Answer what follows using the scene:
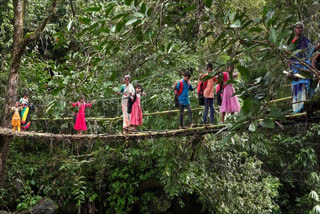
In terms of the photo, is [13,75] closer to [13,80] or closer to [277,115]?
[13,80]

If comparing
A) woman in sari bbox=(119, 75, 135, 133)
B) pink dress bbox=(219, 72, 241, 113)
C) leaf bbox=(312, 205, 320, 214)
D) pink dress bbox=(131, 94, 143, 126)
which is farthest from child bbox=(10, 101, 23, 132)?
leaf bbox=(312, 205, 320, 214)

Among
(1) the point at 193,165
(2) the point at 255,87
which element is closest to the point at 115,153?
(1) the point at 193,165

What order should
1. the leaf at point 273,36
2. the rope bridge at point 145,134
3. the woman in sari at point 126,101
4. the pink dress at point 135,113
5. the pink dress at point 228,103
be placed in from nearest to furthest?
the leaf at point 273,36
the rope bridge at point 145,134
the pink dress at point 228,103
the woman in sari at point 126,101
the pink dress at point 135,113

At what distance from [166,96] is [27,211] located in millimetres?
3029

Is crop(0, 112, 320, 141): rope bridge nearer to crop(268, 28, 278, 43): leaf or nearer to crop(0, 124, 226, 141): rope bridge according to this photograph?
crop(0, 124, 226, 141): rope bridge

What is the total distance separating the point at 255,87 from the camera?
1106 millimetres

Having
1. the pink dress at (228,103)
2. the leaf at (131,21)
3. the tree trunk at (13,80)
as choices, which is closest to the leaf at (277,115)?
the leaf at (131,21)

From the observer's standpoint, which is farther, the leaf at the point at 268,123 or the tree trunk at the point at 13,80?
the tree trunk at the point at 13,80

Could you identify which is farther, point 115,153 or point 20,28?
point 115,153

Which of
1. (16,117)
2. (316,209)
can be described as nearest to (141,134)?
(16,117)

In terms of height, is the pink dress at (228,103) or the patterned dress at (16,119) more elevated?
the pink dress at (228,103)

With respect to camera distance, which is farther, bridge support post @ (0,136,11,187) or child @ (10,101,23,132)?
child @ (10,101,23,132)

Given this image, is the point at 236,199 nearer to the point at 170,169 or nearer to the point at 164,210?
the point at 170,169

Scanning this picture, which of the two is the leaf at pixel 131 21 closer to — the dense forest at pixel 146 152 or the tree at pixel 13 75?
the dense forest at pixel 146 152
